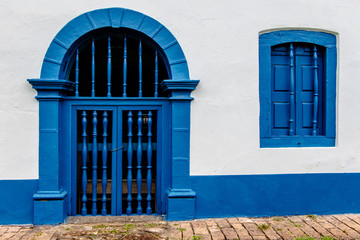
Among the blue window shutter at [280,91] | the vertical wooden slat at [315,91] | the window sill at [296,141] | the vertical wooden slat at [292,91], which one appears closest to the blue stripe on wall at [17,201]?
the window sill at [296,141]

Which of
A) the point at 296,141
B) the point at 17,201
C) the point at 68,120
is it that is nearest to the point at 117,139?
the point at 68,120

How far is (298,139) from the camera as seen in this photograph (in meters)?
4.91

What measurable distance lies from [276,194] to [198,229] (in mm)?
1309

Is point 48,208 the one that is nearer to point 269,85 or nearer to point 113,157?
point 113,157

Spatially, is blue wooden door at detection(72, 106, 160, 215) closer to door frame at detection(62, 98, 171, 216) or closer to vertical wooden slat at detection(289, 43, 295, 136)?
door frame at detection(62, 98, 171, 216)

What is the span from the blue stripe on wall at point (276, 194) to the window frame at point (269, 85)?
1.64ft

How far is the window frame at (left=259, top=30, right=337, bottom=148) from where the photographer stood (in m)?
4.85

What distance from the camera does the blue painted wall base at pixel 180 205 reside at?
15.1ft

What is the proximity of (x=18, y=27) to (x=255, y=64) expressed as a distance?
3.32 metres

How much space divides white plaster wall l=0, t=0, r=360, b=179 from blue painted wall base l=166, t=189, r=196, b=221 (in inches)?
13.3

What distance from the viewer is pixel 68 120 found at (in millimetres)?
4688

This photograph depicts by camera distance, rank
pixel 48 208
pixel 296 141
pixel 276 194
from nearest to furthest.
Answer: pixel 48 208 < pixel 276 194 < pixel 296 141

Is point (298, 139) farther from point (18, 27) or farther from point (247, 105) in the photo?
point (18, 27)

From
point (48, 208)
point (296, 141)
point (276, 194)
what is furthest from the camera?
point (296, 141)
